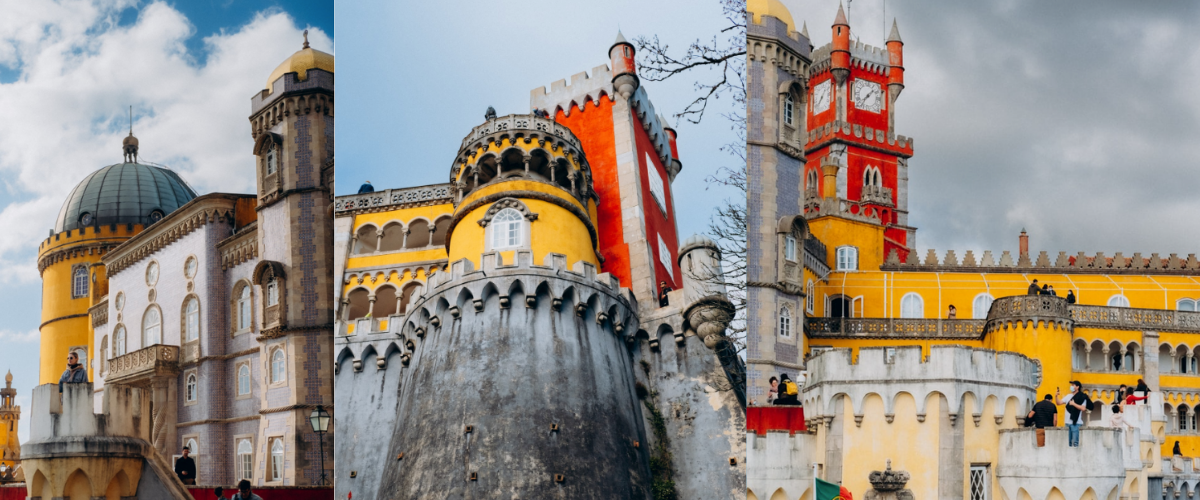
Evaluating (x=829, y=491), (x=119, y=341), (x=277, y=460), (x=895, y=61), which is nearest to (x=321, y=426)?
(x=277, y=460)

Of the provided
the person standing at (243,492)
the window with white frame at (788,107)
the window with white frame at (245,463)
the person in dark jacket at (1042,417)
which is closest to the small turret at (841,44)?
the window with white frame at (788,107)

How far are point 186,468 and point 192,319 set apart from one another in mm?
1023

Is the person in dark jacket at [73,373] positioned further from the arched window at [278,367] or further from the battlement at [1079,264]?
the battlement at [1079,264]

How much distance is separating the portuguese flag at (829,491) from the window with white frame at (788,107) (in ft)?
8.87

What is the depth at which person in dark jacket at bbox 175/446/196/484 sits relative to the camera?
7.08 meters

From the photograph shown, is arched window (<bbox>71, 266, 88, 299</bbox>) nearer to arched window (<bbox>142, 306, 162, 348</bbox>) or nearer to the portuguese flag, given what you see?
arched window (<bbox>142, 306, 162, 348</bbox>)

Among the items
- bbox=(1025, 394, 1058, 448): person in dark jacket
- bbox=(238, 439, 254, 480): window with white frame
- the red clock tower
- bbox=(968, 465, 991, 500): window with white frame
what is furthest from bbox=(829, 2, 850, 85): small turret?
bbox=(238, 439, 254, 480): window with white frame

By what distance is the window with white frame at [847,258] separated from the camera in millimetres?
15873

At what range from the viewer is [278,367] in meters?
7.38

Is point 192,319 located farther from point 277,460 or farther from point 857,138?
point 857,138

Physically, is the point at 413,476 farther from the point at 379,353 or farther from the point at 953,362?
the point at 953,362

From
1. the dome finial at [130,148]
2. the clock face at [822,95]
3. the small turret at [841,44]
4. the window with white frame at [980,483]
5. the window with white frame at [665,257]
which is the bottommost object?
the window with white frame at [980,483]

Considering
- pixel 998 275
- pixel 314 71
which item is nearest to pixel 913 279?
pixel 998 275

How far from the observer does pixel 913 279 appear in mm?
19031
